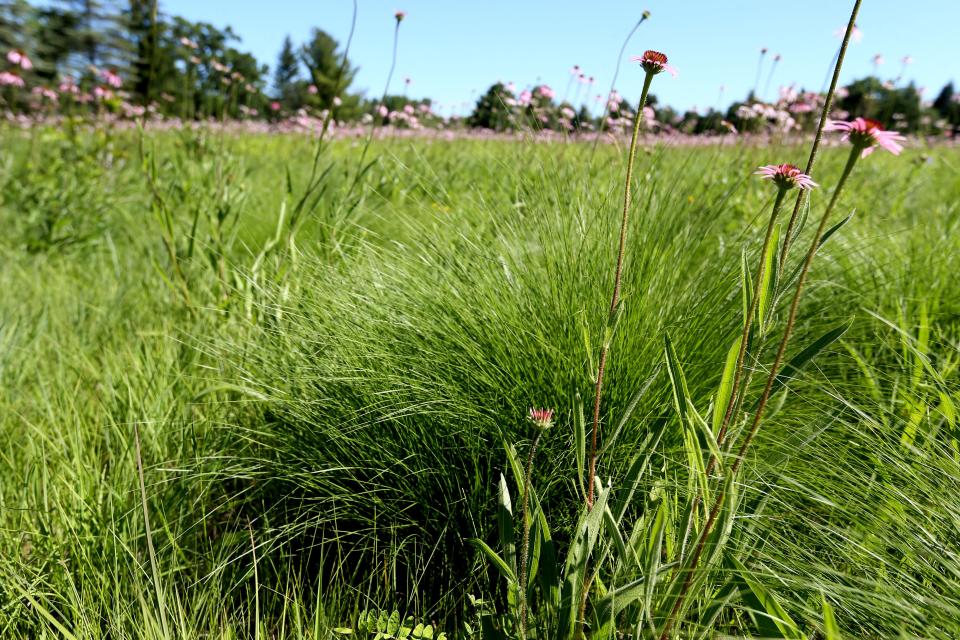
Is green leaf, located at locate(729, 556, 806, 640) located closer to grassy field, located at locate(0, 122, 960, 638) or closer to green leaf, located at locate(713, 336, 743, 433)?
grassy field, located at locate(0, 122, 960, 638)

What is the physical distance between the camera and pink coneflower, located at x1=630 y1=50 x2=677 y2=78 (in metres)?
0.79

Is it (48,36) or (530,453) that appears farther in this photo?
(48,36)

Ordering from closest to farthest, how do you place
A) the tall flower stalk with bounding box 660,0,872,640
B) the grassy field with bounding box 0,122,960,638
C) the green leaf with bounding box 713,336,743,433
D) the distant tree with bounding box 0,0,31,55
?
the tall flower stalk with bounding box 660,0,872,640 < the green leaf with bounding box 713,336,743,433 < the grassy field with bounding box 0,122,960,638 < the distant tree with bounding box 0,0,31,55

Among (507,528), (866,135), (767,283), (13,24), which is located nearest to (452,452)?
(507,528)

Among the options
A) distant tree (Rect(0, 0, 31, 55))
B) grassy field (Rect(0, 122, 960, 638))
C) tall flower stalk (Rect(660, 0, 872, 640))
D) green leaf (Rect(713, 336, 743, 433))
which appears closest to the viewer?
tall flower stalk (Rect(660, 0, 872, 640))

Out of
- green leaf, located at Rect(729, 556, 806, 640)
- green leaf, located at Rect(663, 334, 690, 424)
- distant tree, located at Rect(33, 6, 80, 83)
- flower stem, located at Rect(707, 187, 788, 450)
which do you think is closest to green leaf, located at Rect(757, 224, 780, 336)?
flower stem, located at Rect(707, 187, 788, 450)

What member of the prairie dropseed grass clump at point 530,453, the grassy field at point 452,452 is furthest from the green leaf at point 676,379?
the grassy field at point 452,452

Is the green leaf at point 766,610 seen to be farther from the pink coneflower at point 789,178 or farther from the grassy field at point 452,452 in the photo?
the pink coneflower at point 789,178

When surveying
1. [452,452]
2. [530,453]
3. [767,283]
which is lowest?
[452,452]

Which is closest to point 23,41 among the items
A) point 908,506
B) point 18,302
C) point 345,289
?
point 18,302

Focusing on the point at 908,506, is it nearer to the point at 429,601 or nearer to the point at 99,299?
the point at 429,601

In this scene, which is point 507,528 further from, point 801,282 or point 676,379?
point 801,282

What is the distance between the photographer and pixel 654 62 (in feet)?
2.61

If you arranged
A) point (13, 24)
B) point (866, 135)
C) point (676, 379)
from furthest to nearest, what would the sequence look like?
1. point (13, 24)
2. point (676, 379)
3. point (866, 135)
